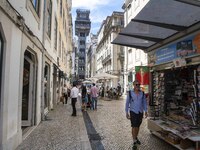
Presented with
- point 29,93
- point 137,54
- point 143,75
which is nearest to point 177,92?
point 143,75

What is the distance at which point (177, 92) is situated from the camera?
25.2ft

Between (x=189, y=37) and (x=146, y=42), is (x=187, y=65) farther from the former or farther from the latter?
(x=146, y=42)

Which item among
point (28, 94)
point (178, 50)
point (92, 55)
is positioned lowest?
point (28, 94)

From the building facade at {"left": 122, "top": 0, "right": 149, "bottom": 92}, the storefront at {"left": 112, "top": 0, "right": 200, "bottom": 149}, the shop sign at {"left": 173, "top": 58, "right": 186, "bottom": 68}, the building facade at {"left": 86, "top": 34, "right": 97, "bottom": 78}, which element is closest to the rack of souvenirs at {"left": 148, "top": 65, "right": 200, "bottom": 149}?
the storefront at {"left": 112, "top": 0, "right": 200, "bottom": 149}

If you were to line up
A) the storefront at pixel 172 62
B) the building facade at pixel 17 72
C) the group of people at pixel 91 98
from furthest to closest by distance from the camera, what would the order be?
the group of people at pixel 91 98 → the storefront at pixel 172 62 → the building facade at pixel 17 72

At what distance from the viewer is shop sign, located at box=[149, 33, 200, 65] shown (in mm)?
6059

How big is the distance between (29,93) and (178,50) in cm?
552

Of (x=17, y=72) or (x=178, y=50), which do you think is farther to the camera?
(x=178, y=50)

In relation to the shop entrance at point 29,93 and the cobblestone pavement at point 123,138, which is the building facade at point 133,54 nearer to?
the cobblestone pavement at point 123,138

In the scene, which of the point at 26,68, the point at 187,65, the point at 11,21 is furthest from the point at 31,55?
the point at 187,65

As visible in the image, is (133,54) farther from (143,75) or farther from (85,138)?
(85,138)

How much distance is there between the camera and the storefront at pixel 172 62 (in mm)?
5664

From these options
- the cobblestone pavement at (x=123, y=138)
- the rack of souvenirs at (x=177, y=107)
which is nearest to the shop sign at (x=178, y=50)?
the rack of souvenirs at (x=177, y=107)

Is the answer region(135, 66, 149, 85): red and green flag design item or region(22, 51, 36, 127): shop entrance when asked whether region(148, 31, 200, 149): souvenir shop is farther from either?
region(22, 51, 36, 127): shop entrance
